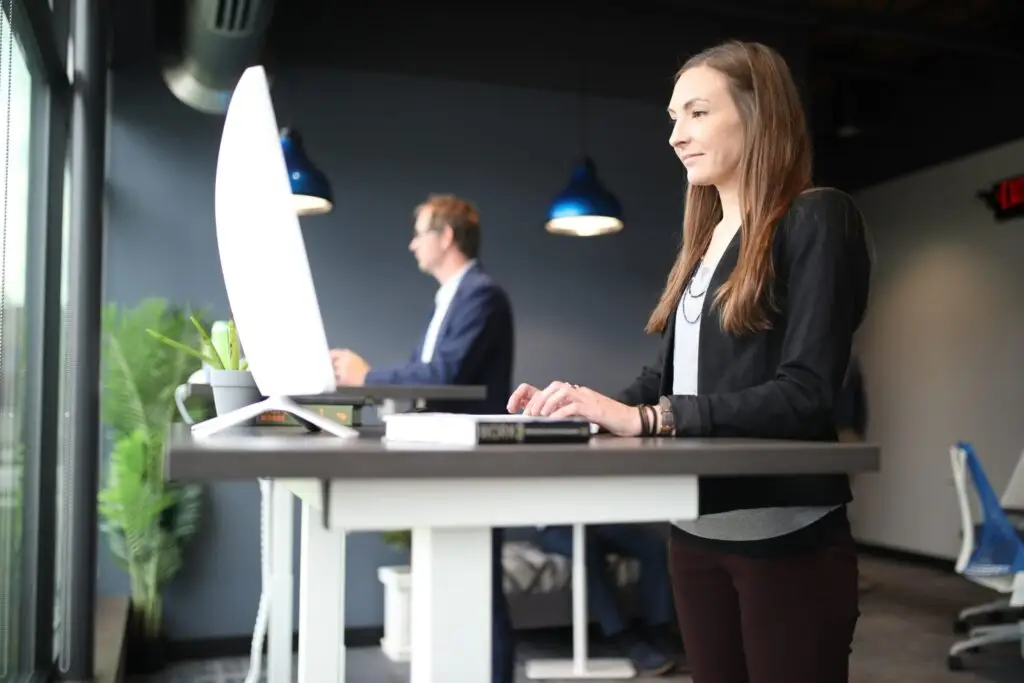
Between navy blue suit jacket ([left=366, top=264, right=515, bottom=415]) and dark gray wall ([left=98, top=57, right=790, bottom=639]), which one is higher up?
dark gray wall ([left=98, top=57, right=790, bottom=639])

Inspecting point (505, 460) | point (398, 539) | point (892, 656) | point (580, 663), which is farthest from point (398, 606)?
point (505, 460)

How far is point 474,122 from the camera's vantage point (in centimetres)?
508

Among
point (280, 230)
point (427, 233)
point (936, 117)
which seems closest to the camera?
point (280, 230)

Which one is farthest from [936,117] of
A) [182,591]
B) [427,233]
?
[182,591]

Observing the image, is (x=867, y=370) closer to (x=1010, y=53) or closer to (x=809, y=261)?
(x=1010, y=53)

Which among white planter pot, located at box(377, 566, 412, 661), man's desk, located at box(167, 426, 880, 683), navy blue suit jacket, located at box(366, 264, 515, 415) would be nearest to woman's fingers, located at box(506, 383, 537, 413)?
man's desk, located at box(167, 426, 880, 683)

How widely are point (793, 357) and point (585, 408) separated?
284mm

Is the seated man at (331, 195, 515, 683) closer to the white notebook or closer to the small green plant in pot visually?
the small green plant in pot

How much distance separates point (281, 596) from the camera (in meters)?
2.79

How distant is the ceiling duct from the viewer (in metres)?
3.52

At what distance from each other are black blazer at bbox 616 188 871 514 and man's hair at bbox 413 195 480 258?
2.04 metres

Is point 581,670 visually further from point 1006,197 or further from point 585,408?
point 1006,197

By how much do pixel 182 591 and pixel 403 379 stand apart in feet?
6.84

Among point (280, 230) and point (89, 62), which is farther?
point (89, 62)
